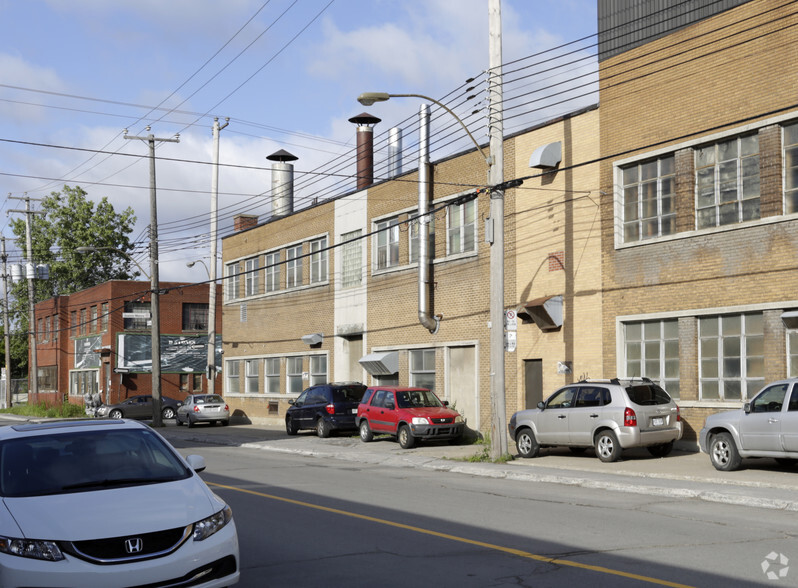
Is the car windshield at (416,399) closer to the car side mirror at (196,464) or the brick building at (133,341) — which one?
the car side mirror at (196,464)

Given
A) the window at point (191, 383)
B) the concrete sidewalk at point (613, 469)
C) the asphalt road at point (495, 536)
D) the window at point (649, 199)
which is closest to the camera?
the asphalt road at point (495, 536)

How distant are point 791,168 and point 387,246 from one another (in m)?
15.8

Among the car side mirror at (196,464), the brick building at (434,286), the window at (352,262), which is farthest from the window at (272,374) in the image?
the car side mirror at (196,464)

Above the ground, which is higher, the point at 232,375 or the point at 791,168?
the point at 791,168

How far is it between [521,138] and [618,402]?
31.9 feet

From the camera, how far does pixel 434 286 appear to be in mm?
28734

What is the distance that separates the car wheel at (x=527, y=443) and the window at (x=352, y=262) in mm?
13715

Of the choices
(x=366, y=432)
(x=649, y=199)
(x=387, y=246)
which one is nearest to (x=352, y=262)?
(x=387, y=246)

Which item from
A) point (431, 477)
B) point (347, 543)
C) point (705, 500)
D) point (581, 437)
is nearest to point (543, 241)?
point (581, 437)

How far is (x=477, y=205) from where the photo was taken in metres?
27.0

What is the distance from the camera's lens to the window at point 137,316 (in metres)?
57.9

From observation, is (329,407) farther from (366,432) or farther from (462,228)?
(462,228)

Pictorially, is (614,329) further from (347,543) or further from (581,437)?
(347,543)

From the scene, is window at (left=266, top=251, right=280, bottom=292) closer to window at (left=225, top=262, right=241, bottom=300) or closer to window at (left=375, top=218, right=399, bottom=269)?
window at (left=225, top=262, right=241, bottom=300)
